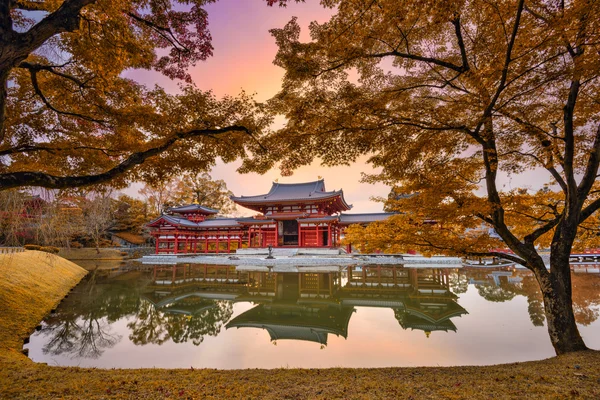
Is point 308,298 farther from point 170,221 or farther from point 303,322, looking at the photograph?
point 170,221

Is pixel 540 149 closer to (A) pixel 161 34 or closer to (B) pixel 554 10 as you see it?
(B) pixel 554 10

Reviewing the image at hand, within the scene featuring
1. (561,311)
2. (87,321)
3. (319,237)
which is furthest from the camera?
(319,237)

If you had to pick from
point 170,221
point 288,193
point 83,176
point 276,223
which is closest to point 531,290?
point 83,176

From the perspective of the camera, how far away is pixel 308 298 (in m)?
10.5

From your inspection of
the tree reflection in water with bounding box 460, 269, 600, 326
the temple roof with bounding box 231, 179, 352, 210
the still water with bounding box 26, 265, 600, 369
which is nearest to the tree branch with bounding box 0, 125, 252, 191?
the still water with bounding box 26, 265, 600, 369

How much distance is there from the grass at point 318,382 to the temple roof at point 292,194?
1971 centimetres

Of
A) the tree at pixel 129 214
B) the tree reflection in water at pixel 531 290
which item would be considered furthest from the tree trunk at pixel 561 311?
the tree at pixel 129 214

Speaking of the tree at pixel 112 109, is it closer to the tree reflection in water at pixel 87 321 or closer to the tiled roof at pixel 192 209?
the tree reflection in water at pixel 87 321

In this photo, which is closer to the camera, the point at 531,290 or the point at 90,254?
the point at 531,290

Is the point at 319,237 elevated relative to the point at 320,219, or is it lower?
lower

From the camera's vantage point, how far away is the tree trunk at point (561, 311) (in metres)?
4.11

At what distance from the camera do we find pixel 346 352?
5.59 m

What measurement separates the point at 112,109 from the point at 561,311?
324 inches

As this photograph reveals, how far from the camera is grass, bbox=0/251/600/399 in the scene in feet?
9.39
